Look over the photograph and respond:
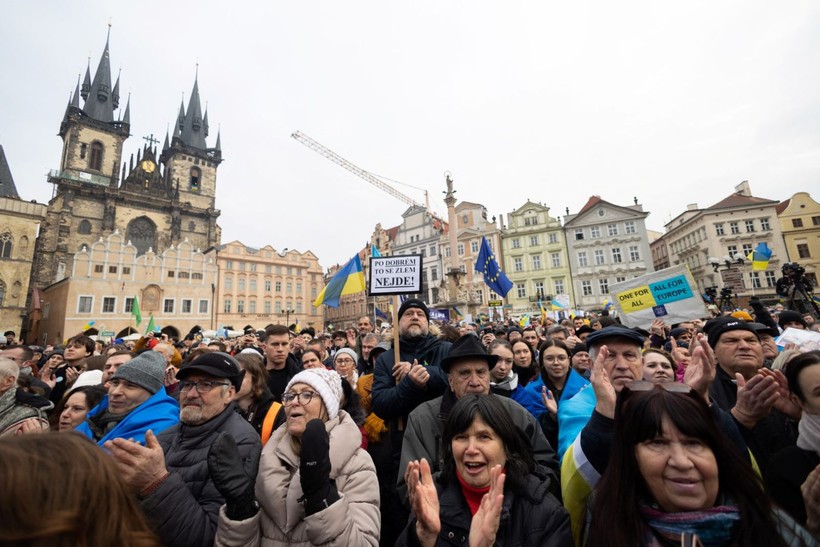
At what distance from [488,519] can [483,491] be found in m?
0.32

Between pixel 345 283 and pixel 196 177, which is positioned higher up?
pixel 196 177

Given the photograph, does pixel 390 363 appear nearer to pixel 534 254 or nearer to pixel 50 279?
pixel 534 254

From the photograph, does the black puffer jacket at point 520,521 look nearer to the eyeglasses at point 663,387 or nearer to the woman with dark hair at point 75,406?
the eyeglasses at point 663,387

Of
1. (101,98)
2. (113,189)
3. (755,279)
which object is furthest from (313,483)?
(101,98)

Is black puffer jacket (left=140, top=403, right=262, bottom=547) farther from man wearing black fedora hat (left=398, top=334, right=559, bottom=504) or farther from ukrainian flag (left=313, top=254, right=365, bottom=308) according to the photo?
ukrainian flag (left=313, top=254, right=365, bottom=308)

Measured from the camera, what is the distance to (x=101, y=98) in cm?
5972

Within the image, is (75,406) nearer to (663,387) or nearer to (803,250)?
(663,387)

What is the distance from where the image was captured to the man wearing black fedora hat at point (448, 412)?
2428 millimetres

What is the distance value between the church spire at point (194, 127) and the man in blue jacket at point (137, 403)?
251 ft

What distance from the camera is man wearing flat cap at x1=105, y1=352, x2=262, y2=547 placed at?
1.88 metres

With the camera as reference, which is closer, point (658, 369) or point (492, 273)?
point (658, 369)

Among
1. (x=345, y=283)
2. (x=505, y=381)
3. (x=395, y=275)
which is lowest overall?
(x=505, y=381)

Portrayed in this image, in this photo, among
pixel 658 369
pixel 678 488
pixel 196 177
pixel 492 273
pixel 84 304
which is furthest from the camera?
pixel 196 177

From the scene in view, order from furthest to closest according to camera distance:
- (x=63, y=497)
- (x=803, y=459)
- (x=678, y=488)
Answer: (x=803, y=459), (x=678, y=488), (x=63, y=497)
